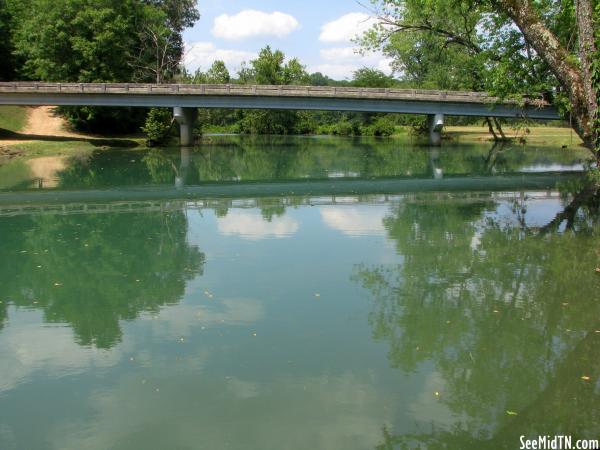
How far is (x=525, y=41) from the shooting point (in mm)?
15492

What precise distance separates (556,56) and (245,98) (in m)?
34.5

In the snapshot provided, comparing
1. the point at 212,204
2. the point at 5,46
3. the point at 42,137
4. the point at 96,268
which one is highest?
the point at 5,46

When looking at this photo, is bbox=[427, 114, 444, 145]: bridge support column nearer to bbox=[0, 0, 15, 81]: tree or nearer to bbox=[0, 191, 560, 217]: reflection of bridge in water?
bbox=[0, 191, 560, 217]: reflection of bridge in water

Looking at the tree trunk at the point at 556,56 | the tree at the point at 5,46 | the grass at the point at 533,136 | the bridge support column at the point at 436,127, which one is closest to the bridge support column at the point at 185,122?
the bridge support column at the point at 436,127

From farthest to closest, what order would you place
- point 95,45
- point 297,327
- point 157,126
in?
1. point 95,45
2. point 157,126
3. point 297,327

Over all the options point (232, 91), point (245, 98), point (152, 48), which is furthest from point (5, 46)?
point (245, 98)

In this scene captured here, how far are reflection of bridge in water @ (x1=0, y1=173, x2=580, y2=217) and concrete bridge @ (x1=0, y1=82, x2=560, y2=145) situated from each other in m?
18.6

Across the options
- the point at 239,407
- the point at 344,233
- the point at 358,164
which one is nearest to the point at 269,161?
the point at 358,164

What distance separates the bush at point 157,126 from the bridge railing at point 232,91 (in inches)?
107

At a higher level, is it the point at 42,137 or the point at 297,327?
the point at 42,137

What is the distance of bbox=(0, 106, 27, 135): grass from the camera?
44003 millimetres

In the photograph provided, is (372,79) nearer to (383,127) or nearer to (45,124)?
(383,127)

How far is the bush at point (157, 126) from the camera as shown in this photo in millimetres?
43406

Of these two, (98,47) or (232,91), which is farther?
(98,47)
